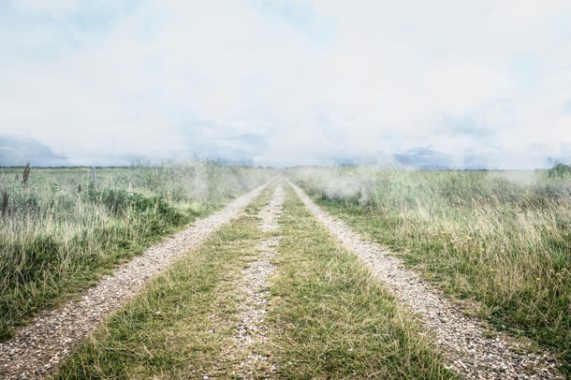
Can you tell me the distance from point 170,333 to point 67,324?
1966mm

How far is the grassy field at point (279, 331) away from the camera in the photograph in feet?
13.5

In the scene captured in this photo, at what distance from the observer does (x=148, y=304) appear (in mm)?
5848

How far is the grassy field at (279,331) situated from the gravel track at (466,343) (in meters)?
0.38

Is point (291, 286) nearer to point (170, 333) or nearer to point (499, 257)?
point (170, 333)

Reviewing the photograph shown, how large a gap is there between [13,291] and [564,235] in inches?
506

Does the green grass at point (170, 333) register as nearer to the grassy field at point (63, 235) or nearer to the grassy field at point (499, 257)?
the grassy field at point (63, 235)

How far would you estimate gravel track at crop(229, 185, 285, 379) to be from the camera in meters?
4.14

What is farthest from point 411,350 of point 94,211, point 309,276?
point 94,211

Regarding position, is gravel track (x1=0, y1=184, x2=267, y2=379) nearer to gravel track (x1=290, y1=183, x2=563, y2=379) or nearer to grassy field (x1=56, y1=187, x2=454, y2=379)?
grassy field (x1=56, y1=187, x2=454, y2=379)

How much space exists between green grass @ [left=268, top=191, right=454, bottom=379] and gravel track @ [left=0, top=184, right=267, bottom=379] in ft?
9.86

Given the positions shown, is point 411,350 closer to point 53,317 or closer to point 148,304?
point 148,304

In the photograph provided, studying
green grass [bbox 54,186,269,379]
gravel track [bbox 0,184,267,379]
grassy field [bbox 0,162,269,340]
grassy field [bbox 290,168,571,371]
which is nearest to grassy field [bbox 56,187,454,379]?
green grass [bbox 54,186,269,379]

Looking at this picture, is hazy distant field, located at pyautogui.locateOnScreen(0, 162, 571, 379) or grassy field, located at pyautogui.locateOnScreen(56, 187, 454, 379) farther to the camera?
hazy distant field, located at pyautogui.locateOnScreen(0, 162, 571, 379)

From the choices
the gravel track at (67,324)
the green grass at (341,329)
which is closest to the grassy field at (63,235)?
the gravel track at (67,324)
